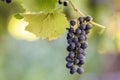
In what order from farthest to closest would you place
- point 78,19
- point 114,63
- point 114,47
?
1. point 114,63
2. point 114,47
3. point 78,19

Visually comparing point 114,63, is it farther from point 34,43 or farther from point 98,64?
point 34,43

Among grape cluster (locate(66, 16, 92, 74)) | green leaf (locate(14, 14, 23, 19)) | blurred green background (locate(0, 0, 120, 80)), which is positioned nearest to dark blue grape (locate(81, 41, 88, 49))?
grape cluster (locate(66, 16, 92, 74))

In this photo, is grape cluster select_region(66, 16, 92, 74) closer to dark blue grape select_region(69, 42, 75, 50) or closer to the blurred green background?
dark blue grape select_region(69, 42, 75, 50)

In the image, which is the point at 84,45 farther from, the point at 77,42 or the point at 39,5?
the point at 39,5

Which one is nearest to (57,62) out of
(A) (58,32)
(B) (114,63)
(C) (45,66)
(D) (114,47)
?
(C) (45,66)

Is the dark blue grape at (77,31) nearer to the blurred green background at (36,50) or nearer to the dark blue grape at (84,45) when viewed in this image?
the dark blue grape at (84,45)

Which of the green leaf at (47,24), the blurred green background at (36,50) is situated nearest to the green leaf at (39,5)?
the green leaf at (47,24)
